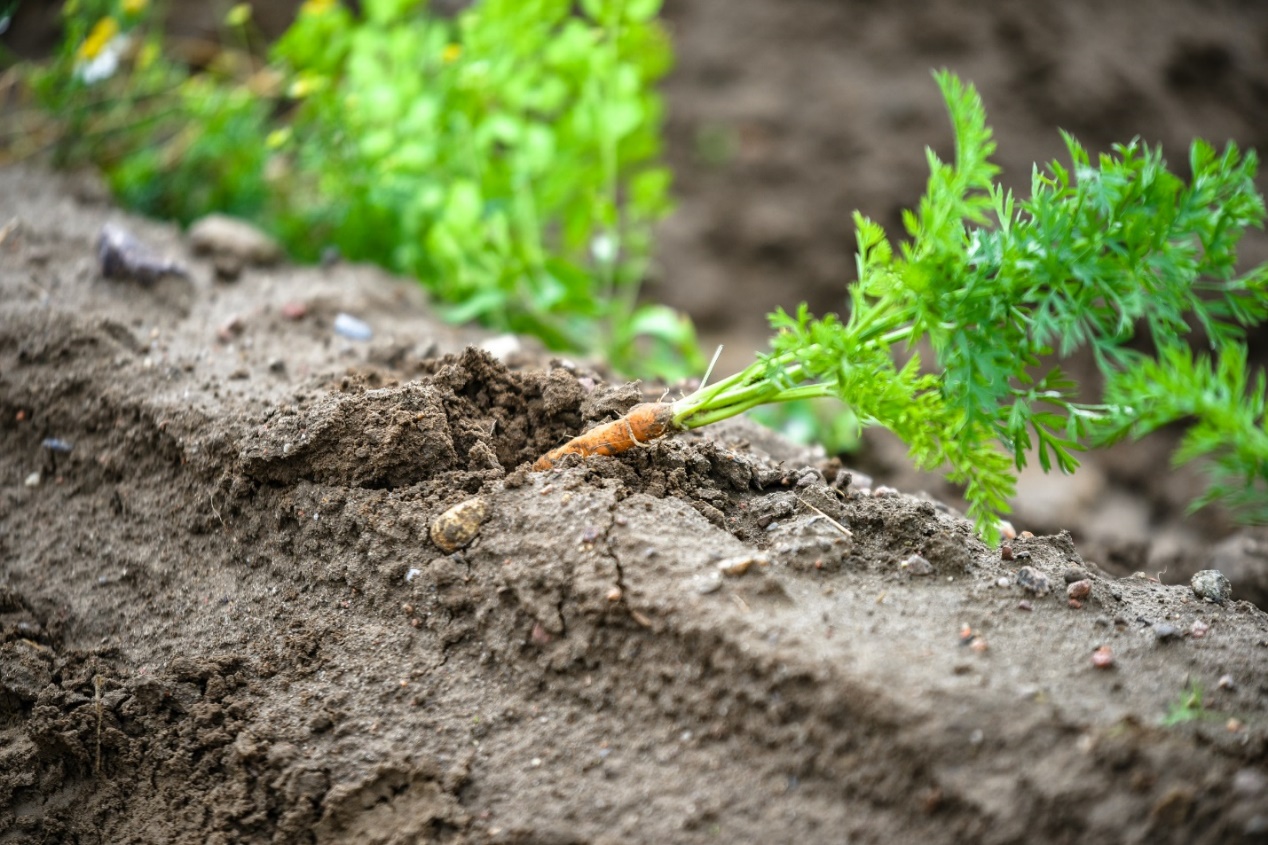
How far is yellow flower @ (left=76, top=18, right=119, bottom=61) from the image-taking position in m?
3.40

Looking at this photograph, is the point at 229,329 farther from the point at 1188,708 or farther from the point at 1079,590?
the point at 1188,708

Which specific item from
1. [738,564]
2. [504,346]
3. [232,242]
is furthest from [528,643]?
[232,242]

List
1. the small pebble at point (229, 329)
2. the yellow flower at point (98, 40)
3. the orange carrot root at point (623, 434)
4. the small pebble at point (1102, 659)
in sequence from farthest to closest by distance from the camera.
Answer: the yellow flower at point (98, 40) < the small pebble at point (229, 329) < the orange carrot root at point (623, 434) < the small pebble at point (1102, 659)

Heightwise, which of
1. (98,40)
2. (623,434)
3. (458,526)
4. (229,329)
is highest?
(98,40)

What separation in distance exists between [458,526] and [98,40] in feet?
8.45

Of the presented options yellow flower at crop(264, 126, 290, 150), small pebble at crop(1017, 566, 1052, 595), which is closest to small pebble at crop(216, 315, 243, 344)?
yellow flower at crop(264, 126, 290, 150)

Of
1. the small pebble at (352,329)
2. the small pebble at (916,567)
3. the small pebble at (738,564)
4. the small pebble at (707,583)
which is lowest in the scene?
the small pebble at (352,329)

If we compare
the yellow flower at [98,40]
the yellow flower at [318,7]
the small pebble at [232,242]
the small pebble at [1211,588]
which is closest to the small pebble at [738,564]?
the small pebble at [1211,588]

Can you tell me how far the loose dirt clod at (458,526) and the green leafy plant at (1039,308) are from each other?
0.58 metres

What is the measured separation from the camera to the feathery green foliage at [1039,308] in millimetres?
1607

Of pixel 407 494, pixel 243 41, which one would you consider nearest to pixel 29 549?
pixel 407 494

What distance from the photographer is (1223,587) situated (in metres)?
1.98

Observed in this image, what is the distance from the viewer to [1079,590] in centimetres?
184

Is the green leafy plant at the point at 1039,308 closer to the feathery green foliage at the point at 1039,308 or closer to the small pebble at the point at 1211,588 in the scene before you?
the feathery green foliage at the point at 1039,308
